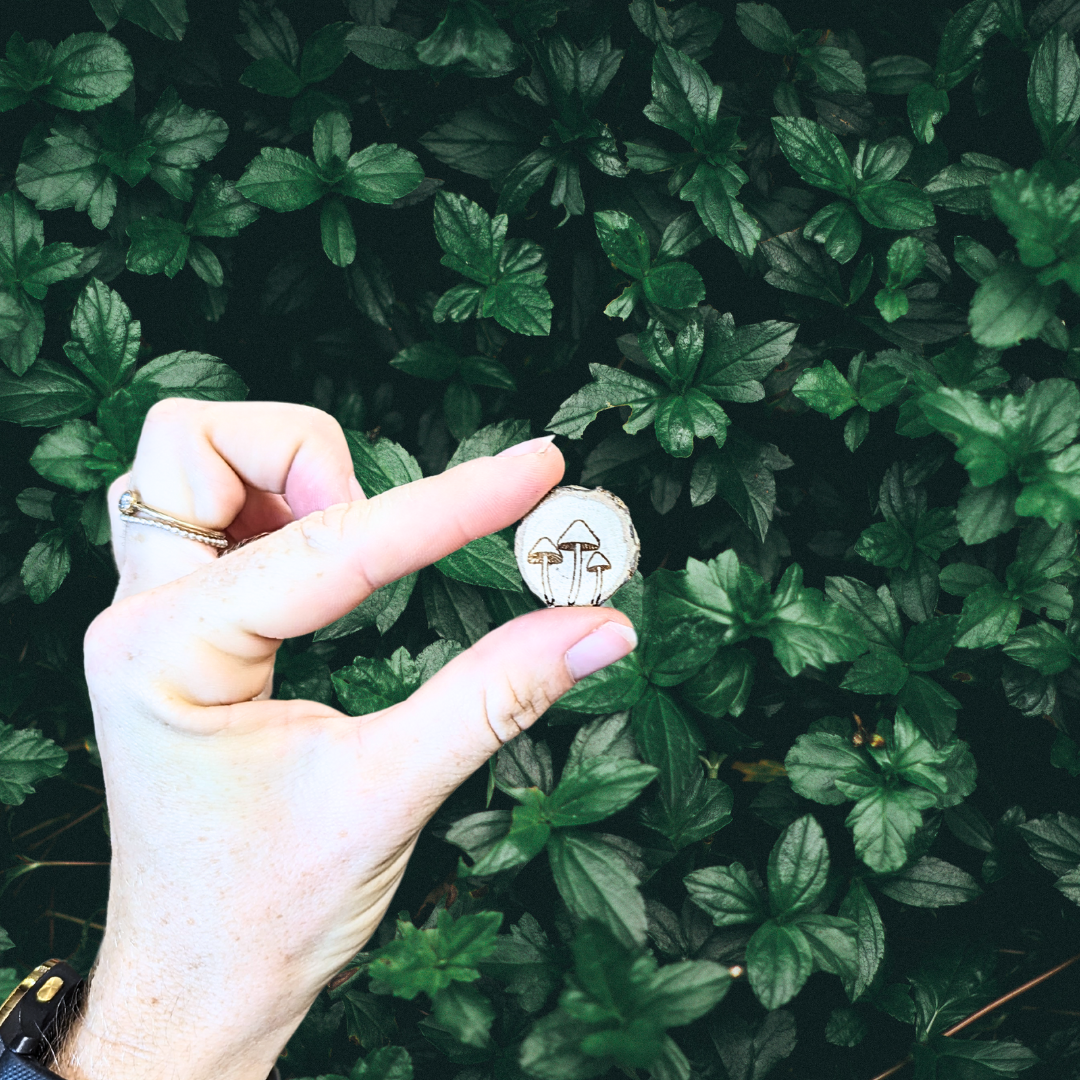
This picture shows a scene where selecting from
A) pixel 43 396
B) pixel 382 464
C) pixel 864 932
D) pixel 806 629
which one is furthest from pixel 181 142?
pixel 864 932

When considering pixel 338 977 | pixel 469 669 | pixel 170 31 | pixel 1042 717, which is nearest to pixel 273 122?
pixel 170 31

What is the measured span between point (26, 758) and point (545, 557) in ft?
3.08

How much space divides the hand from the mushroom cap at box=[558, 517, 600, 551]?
0.06m

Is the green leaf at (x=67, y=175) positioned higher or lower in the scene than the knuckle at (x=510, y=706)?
higher

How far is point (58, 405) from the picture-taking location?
1.41 m

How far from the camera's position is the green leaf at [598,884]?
1.10m

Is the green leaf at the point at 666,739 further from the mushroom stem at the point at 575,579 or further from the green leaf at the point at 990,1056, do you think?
the green leaf at the point at 990,1056

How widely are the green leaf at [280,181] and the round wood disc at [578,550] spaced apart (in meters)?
0.57

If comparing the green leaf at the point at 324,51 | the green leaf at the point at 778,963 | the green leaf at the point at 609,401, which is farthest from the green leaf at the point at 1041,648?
the green leaf at the point at 324,51

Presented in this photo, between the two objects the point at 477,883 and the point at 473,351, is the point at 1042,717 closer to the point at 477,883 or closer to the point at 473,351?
the point at 477,883

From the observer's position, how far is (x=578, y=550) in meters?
1.17

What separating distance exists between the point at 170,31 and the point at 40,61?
0.21 meters

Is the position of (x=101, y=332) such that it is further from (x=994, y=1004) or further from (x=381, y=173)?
(x=994, y=1004)

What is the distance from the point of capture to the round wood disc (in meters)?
1.17
